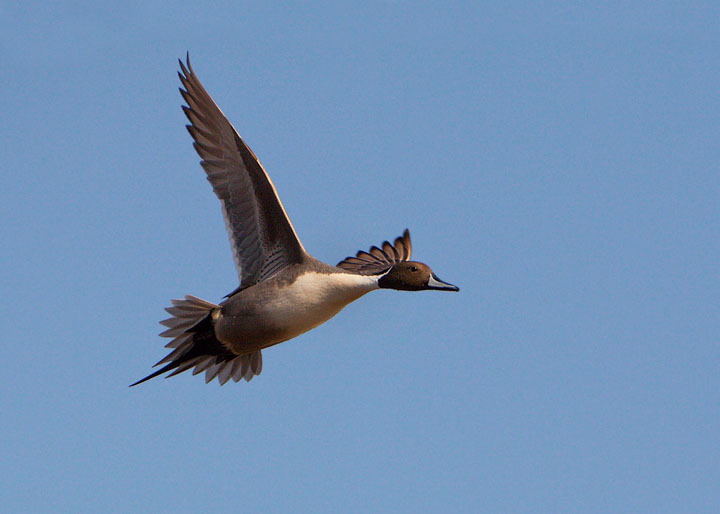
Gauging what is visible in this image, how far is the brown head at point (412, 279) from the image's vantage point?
8.18m

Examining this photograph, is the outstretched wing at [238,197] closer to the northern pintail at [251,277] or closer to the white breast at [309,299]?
the northern pintail at [251,277]

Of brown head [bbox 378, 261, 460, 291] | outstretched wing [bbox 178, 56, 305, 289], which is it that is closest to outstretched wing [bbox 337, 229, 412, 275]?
brown head [bbox 378, 261, 460, 291]

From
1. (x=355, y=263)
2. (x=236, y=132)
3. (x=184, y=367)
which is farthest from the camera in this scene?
(x=355, y=263)

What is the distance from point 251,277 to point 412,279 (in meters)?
1.32

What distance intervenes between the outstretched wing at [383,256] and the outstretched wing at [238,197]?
1645 mm

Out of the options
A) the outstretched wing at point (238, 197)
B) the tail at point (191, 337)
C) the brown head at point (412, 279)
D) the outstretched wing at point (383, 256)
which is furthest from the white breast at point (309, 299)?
the outstretched wing at point (383, 256)

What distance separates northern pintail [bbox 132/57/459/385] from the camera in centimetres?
781

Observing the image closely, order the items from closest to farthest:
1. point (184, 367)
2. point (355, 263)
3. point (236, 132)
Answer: point (236, 132)
point (184, 367)
point (355, 263)

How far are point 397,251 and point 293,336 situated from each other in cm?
245

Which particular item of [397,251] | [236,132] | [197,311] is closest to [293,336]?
[197,311]

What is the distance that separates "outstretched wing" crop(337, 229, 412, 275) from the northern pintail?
1.32 metres

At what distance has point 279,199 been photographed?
308 inches

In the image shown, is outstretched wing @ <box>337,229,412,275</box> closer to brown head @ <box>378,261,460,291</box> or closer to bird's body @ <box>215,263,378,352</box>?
brown head @ <box>378,261,460,291</box>

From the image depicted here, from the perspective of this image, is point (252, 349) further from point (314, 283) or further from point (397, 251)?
point (397, 251)
